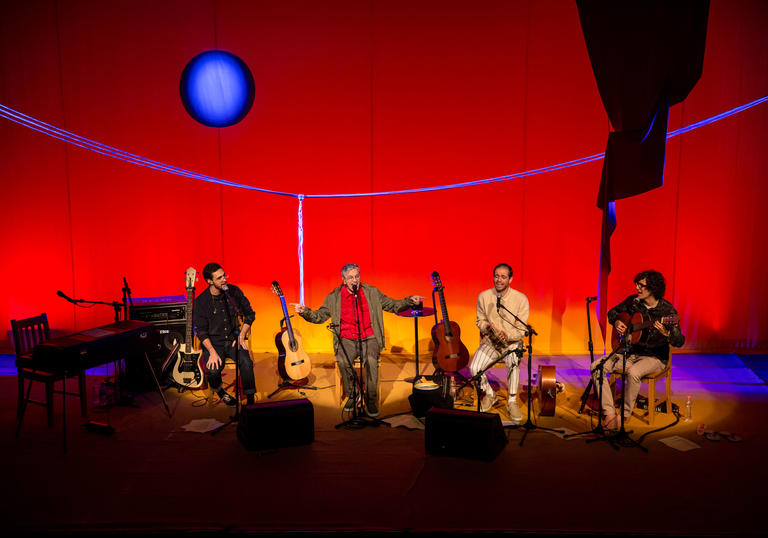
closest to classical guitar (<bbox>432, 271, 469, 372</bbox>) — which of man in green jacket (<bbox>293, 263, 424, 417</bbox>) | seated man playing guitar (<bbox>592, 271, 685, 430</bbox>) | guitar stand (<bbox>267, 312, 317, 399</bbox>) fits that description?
man in green jacket (<bbox>293, 263, 424, 417</bbox>)

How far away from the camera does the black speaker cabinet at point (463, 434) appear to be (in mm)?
3652

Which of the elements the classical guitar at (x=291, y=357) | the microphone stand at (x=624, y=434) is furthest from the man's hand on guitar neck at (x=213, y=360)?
the microphone stand at (x=624, y=434)

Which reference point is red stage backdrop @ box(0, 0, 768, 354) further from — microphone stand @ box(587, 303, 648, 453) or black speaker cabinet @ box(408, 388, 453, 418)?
microphone stand @ box(587, 303, 648, 453)

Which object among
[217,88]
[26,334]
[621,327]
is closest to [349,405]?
[621,327]

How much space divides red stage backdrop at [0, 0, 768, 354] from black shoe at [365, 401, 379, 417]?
1.89 meters

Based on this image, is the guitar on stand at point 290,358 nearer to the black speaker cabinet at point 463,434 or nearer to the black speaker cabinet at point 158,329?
the black speaker cabinet at point 158,329

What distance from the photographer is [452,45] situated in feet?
20.0

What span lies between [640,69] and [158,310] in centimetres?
472

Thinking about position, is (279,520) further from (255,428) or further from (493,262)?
(493,262)

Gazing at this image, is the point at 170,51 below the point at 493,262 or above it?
above

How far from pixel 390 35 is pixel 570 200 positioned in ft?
9.52

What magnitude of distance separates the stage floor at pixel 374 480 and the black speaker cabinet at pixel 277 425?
9 centimetres

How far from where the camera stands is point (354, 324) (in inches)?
192

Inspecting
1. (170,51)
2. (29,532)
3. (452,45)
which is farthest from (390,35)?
(29,532)
